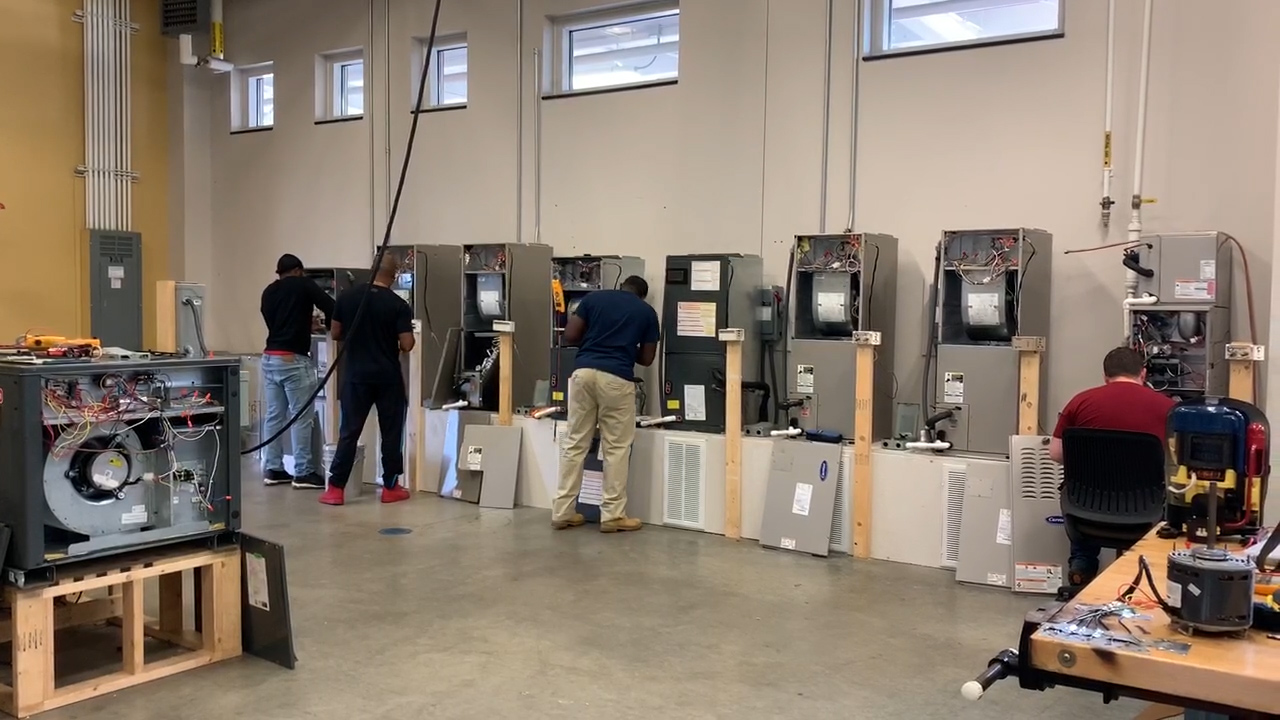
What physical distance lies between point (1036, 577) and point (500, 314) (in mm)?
3732

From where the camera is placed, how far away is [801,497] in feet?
17.6

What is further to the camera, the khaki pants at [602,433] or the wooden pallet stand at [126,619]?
the khaki pants at [602,433]

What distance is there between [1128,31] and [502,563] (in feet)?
13.9

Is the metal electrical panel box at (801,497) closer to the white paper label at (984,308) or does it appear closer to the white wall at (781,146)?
the white wall at (781,146)

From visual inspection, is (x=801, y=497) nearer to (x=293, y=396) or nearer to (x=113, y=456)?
(x=113, y=456)

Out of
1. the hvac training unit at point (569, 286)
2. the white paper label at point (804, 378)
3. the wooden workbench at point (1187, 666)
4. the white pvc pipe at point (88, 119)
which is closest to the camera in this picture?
the wooden workbench at point (1187, 666)

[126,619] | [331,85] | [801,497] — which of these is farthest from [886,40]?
[126,619]

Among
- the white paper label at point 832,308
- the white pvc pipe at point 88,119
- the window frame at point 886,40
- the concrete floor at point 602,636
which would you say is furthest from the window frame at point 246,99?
the white paper label at point 832,308

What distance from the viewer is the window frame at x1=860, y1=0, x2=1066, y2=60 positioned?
17.9ft

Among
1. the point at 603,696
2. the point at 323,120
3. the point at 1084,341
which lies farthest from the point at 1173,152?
the point at 323,120

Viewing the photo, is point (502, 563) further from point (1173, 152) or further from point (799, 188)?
point (1173, 152)

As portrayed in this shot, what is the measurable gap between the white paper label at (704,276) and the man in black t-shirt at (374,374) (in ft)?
6.42

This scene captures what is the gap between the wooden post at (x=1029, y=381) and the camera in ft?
15.6

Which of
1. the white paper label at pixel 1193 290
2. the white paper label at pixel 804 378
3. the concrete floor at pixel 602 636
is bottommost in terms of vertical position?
the concrete floor at pixel 602 636
